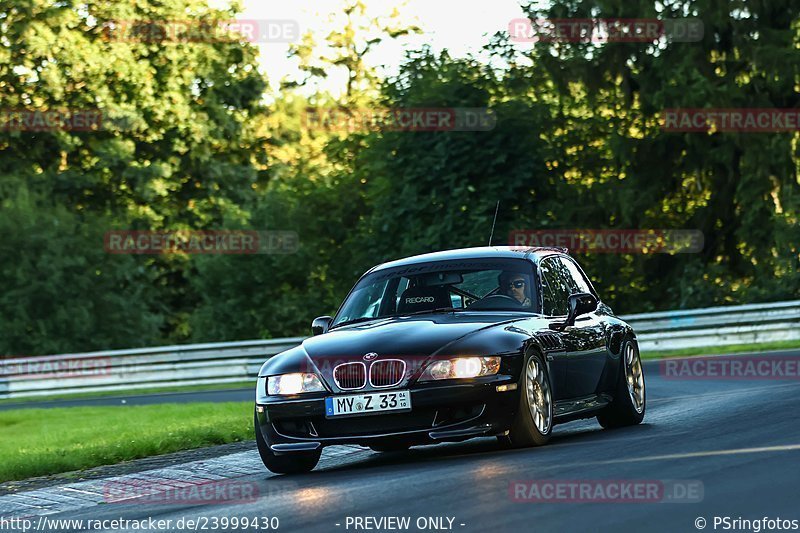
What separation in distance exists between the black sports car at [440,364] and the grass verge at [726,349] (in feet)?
46.9

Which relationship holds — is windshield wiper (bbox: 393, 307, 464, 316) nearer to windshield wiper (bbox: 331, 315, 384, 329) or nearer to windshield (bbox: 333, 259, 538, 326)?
windshield (bbox: 333, 259, 538, 326)

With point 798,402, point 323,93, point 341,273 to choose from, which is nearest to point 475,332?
point 798,402

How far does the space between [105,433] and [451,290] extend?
7.60 meters

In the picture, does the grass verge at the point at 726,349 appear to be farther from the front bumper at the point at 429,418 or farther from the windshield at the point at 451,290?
the front bumper at the point at 429,418

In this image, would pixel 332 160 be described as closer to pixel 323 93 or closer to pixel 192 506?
pixel 323 93

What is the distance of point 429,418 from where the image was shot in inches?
411

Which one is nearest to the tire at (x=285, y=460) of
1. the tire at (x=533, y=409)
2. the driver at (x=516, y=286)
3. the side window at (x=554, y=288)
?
the tire at (x=533, y=409)

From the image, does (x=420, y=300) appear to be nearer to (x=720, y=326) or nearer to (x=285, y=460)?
(x=285, y=460)

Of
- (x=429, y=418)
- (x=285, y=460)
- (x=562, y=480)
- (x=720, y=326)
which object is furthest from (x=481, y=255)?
(x=720, y=326)

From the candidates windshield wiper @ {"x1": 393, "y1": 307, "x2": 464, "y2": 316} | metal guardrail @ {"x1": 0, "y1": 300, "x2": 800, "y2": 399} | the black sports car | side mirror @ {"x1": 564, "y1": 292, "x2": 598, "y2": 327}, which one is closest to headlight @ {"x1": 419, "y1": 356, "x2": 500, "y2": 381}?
the black sports car

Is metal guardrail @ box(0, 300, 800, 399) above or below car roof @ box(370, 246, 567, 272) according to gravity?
below

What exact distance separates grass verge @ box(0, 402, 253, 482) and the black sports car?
2.64m

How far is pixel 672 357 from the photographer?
2736 centimetres

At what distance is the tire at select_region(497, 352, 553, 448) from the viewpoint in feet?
35.2
